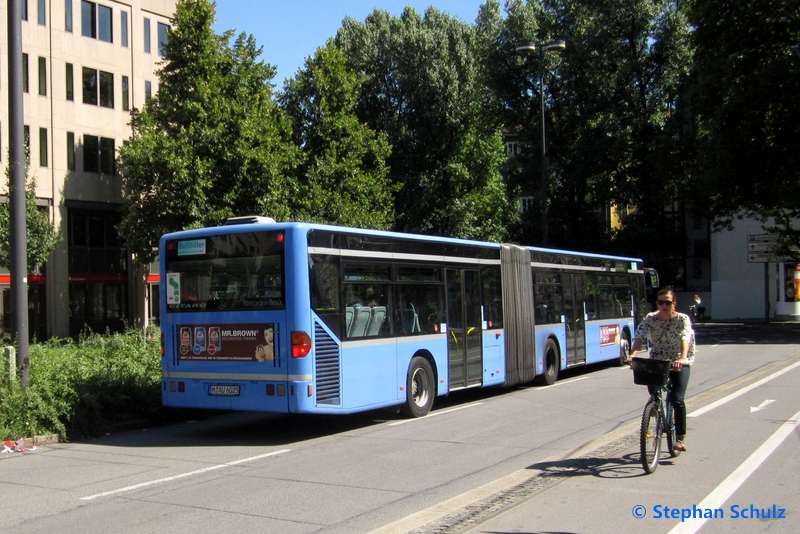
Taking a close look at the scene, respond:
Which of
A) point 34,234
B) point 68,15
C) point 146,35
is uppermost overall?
point 146,35

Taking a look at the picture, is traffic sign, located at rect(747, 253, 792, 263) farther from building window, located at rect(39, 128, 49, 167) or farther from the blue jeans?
the blue jeans

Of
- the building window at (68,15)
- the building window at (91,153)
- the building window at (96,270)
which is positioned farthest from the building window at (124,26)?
the building window at (96,270)

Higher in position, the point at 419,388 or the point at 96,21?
the point at 96,21

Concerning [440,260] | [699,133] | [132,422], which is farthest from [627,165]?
[132,422]

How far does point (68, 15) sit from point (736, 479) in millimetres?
37901

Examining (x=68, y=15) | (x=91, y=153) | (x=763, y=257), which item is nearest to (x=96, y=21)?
(x=68, y=15)

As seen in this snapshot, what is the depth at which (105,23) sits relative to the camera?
40.0 m

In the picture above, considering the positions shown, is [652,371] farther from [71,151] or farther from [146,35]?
[146,35]

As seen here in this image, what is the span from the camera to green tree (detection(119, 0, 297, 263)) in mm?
30781

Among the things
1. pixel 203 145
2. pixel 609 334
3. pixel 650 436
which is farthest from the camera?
pixel 203 145

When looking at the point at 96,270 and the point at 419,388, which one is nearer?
the point at 419,388

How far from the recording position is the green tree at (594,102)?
1718 inches

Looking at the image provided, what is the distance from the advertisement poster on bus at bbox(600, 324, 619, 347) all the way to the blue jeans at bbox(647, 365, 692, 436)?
12275mm

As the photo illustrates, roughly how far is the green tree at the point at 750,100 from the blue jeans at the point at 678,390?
26.1 m
